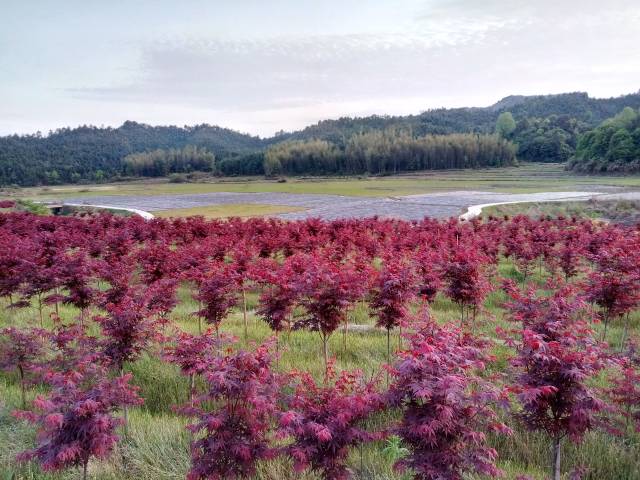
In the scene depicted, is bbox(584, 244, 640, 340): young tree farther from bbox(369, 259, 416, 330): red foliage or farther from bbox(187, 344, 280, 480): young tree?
bbox(187, 344, 280, 480): young tree

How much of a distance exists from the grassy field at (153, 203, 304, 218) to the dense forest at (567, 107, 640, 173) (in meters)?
61.1

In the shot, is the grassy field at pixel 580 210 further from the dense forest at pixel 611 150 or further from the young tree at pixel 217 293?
the dense forest at pixel 611 150

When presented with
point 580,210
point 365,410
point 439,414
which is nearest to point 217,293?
point 365,410

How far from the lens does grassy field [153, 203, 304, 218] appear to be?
49031 millimetres

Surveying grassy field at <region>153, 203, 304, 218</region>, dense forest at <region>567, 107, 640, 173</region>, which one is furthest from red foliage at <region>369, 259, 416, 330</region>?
dense forest at <region>567, 107, 640, 173</region>

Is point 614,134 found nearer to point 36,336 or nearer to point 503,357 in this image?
point 503,357

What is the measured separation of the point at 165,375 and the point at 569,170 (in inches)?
3858

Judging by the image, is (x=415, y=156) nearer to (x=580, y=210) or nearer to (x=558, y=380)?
(x=580, y=210)

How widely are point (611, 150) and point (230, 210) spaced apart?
69.4 metres

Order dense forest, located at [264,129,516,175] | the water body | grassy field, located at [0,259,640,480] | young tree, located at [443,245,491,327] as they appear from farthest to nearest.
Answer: dense forest, located at [264,129,516,175] < the water body < young tree, located at [443,245,491,327] < grassy field, located at [0,259,640,480]

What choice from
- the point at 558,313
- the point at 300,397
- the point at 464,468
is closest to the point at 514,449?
the point at 558,313

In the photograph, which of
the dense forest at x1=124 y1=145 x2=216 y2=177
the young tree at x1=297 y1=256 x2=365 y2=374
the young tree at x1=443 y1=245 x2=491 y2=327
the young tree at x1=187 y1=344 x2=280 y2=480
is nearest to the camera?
the young tree at x1=187 y1=344 x2=280 y2=480

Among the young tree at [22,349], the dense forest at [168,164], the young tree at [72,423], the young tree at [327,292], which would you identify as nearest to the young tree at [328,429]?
the young tree at [72,423]

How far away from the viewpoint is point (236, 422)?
4.86 m
